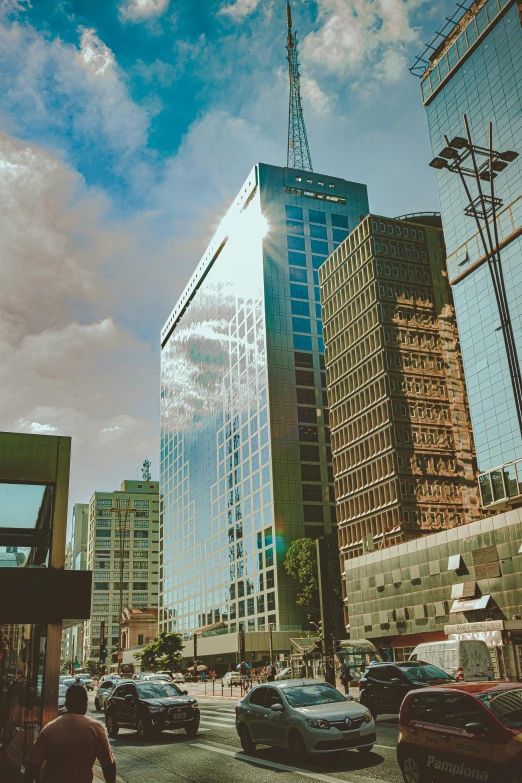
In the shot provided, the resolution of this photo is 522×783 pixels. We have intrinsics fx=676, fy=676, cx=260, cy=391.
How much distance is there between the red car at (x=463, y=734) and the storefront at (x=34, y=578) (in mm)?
5539

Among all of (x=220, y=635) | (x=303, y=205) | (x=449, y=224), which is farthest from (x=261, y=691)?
(x=303, y=205)

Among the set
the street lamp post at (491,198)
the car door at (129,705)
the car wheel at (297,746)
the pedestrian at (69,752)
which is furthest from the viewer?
the street lamp post at (491,198)

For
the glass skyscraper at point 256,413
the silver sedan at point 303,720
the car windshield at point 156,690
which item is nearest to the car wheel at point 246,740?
the silver sedan at point 303,720

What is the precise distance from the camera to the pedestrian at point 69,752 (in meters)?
6.20

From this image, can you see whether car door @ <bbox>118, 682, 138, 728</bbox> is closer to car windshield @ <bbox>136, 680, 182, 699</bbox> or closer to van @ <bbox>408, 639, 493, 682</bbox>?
car windshield @ <bbox>136, 680, 182, 699</bbox>

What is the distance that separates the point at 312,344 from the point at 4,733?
92.5 m

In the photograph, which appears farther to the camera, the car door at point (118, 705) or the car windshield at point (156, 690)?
the car door at point (118, 705)

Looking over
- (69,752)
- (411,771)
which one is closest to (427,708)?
(411,771)

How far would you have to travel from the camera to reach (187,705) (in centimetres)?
2014

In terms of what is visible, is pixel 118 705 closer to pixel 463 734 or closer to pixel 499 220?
pixel 463 734

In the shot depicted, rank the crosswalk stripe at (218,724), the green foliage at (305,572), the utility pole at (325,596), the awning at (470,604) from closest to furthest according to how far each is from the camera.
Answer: the crosswalk stripe at (218,724) → the utility pole at (325,596) → the awning at (470,604) → the green foliage at (305,572)

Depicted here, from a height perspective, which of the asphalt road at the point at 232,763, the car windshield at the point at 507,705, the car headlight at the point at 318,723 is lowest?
the asphalt road at the point at 232,763

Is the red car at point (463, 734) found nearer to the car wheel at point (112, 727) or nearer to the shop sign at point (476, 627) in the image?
the car wheel at point (112, 727)

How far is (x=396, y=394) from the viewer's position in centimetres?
6788
